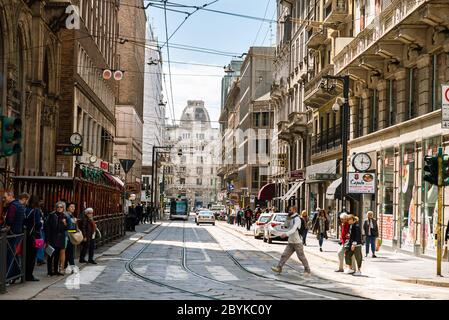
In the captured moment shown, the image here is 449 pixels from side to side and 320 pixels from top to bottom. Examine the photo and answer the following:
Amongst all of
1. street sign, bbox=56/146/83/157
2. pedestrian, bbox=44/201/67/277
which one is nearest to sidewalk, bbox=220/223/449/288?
pedestrian, bbox=44/201/67/277

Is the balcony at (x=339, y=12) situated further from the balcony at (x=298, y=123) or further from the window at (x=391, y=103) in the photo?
the balcony at (x=298, y=123)

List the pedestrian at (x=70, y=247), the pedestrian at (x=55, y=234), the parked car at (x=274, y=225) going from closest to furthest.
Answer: the pedestrian at (x=55, y=234), the pedestrian at (x=70, y=247), the parked car at (x=274, y=225)

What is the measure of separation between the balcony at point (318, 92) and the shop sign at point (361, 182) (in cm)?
1397

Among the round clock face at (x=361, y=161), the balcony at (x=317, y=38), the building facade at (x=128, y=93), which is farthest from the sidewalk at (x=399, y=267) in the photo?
the building facade at (x=128, y=93)

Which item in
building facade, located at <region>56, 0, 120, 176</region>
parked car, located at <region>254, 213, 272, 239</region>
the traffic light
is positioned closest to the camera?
the traffic light

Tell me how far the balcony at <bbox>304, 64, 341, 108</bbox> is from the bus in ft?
153

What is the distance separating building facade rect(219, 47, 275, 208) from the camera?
9269 cm

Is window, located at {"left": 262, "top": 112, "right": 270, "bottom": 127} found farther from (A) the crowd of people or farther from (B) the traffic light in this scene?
(B) the traffic light

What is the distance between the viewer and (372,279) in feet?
66.7

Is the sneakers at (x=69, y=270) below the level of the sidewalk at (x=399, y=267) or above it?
above

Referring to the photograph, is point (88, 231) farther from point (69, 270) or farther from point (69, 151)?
point (69, 151)

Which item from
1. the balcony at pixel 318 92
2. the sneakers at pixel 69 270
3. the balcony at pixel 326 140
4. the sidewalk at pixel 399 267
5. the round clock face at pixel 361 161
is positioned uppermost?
the balcony at pixel 318 92

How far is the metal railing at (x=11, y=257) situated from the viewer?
1459cm

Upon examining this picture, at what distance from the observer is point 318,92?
154 feet
